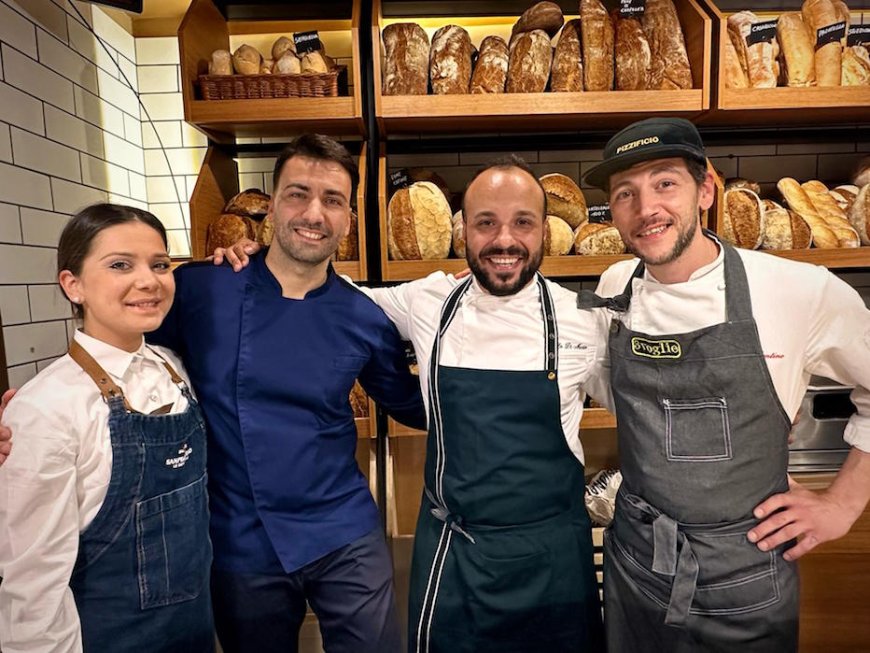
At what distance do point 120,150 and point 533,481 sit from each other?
2.12m

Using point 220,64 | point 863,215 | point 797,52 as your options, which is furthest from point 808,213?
point 220,64

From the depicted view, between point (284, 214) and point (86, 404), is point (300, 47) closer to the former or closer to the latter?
point (284, 214)

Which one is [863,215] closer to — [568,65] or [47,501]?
[568,65]

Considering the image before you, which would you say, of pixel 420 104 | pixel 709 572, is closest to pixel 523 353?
pixel 709 572

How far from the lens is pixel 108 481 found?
3.51 feet

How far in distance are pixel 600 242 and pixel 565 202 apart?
0.69 feet

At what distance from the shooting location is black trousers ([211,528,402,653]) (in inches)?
54.1

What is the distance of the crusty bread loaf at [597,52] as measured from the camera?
1.88 m

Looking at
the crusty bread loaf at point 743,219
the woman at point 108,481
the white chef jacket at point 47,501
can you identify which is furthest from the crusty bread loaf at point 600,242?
the white chef jacket at point 47,501

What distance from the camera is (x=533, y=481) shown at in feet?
4.28

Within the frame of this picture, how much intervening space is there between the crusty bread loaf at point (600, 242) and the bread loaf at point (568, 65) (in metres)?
0.49

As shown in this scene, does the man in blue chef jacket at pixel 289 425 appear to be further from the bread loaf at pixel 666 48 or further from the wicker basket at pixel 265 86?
the bread loaf at pixel 666 48

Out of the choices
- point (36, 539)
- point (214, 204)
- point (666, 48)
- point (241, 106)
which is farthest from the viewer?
point (214, 204)

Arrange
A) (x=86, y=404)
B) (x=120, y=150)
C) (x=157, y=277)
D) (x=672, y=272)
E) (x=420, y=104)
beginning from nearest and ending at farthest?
1. (x=86, y=404)
2. (x=157, y=277)
3. (x=672, y=272)
4. (x=420, y=104)
5. (x=120, y=150)
